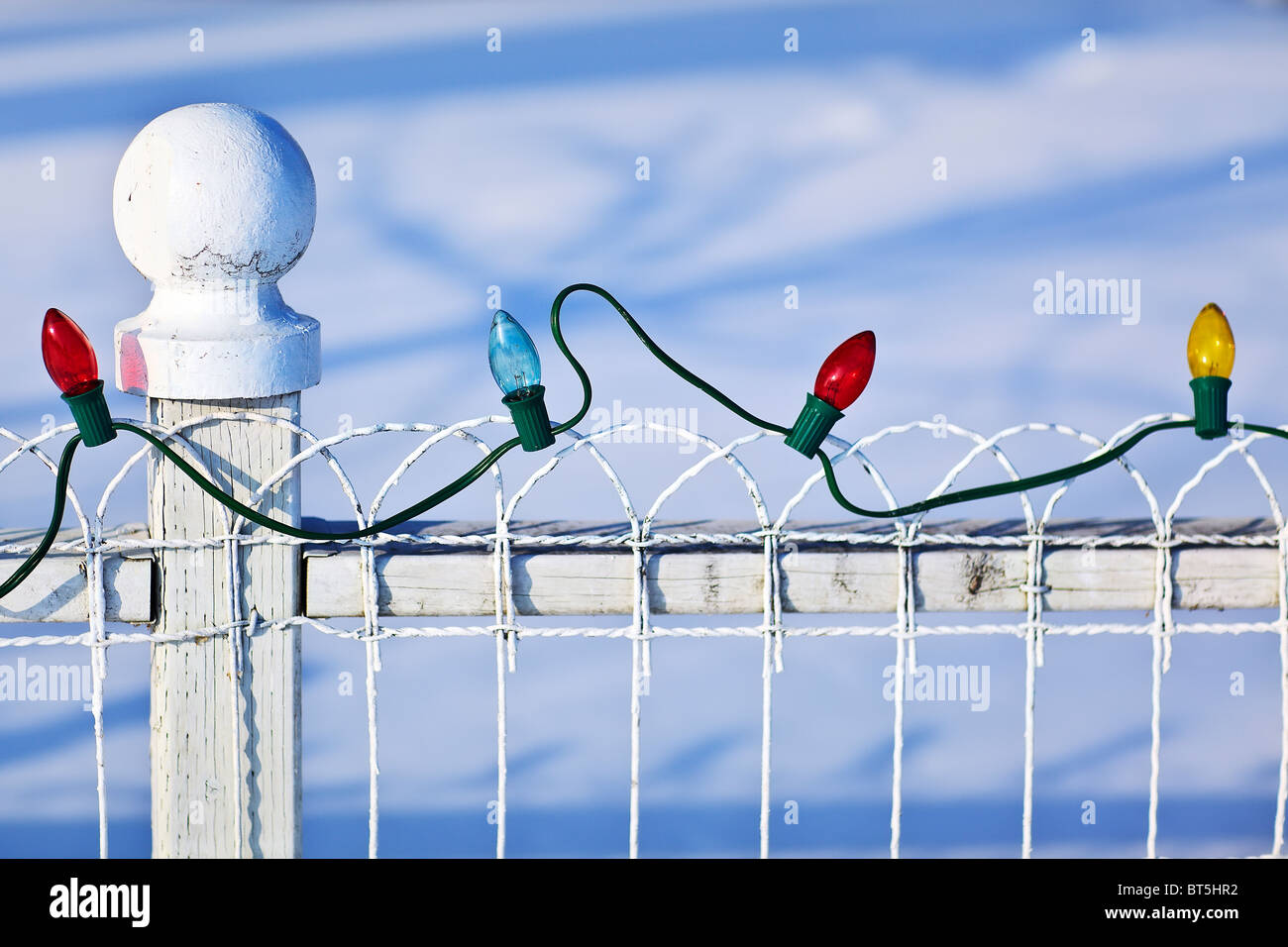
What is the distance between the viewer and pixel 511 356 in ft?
3.14

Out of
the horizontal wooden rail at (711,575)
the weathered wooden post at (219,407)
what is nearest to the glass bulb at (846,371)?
the horizontal wooden rail at (711,575)

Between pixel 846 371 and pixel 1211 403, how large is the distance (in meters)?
0.30

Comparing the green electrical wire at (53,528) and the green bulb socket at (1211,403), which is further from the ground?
the green bulb socket at (1211,403)

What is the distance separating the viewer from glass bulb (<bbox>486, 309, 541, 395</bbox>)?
95cm

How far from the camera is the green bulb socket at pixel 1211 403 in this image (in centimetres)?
103

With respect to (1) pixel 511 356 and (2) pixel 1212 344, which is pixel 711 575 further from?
(2) pixel 1212 344

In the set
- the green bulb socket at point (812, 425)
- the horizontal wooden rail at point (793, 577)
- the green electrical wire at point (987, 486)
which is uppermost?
the green bulb socket at point (812, 425)

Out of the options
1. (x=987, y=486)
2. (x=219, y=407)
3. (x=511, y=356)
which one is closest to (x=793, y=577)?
(x=987, y=486)

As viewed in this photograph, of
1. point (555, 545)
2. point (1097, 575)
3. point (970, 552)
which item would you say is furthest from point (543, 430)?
point (1097, 575)

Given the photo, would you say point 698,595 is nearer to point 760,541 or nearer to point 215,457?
point 760,541

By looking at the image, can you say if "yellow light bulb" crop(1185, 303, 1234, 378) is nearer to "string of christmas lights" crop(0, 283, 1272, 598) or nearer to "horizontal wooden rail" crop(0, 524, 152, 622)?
"string of christmas lights" crop(0, 283, 1272, 598)

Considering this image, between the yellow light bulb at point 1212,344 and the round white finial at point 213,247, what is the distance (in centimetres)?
69

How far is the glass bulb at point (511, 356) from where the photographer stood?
0.95 m

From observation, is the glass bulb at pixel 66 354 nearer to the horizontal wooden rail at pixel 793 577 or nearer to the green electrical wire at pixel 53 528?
the green electrical wire at pixel 53 528
